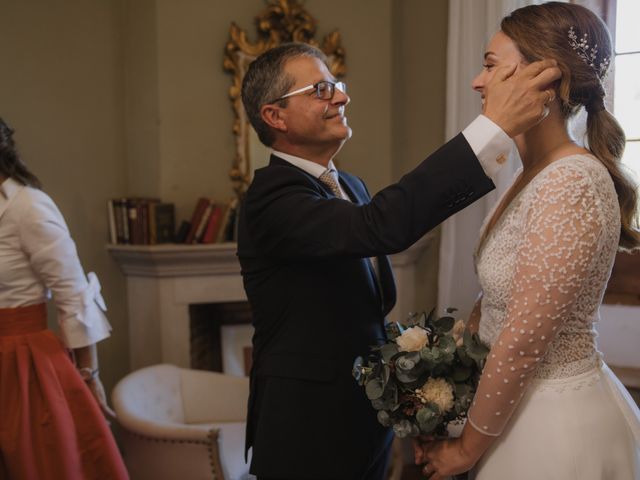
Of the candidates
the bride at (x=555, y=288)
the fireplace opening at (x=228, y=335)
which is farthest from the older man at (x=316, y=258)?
the fireplace opening at (x=228, y=335)

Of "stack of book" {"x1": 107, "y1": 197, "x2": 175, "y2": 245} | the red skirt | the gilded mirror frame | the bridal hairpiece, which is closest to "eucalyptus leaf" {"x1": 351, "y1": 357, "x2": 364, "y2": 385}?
the bridal hairpiece

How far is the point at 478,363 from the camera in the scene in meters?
1.42

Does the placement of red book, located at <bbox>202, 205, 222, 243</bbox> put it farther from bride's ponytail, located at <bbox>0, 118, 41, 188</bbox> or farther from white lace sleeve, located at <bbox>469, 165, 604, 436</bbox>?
white lace sleeve, located at <bbox>469, 165, 604, 436</bbox>

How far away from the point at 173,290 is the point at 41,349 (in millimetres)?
1080

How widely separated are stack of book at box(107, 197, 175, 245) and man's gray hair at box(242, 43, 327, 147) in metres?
1.68

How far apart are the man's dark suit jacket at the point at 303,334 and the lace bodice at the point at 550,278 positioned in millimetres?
367

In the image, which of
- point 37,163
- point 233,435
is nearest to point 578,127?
point 233,435

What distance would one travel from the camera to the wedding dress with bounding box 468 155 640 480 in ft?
4.10

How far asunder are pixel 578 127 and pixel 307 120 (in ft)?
2.23

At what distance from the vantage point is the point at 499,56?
1425mm

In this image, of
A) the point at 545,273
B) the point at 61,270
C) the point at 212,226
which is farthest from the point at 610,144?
the point at 212,226

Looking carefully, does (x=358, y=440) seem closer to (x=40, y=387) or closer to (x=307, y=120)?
(x=307, y=120)

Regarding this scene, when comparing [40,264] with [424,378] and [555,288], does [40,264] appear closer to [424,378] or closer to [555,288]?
[424,378]

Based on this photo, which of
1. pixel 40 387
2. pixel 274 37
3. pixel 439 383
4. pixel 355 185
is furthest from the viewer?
pixel 274 37
